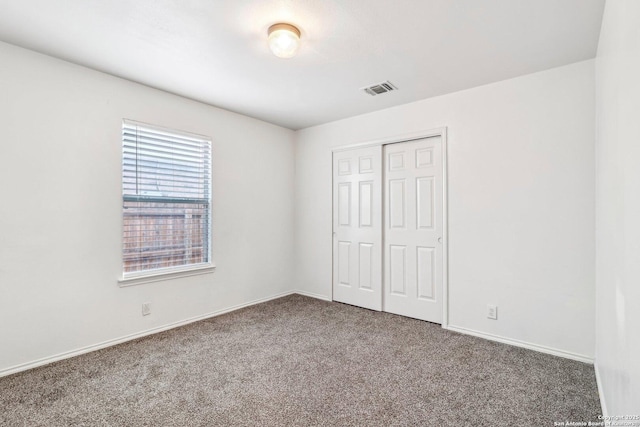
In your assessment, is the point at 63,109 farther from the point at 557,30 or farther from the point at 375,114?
the point at 557,30

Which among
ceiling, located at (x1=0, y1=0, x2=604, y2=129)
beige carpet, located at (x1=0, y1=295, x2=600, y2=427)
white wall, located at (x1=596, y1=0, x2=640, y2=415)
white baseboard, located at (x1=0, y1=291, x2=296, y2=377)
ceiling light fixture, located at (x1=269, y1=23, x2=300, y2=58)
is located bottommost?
beige carpet, located at (x1=0, y1=295, x2=600, y2=427)

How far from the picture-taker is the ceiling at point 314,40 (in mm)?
1873

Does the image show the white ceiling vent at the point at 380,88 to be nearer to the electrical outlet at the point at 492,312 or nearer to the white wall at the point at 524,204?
the white wall at the point at 524,204

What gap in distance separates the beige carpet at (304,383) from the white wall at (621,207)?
52 cm

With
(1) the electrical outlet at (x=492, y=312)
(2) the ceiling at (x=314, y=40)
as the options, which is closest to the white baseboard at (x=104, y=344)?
(2) the ceiling at (x=314, y=40)

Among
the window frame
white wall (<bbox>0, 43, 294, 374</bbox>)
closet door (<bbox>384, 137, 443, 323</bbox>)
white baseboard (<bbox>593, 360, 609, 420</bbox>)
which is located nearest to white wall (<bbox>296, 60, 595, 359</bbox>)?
closet door (<bbox>384, 137, 443, 323</bbox>)

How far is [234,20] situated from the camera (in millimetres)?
1984

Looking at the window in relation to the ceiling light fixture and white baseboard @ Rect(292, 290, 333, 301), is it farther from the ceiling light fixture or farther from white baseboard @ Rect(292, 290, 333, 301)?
the ceiling light fixture

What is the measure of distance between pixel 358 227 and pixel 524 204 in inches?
71.7

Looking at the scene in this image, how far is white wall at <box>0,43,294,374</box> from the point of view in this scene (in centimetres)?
228

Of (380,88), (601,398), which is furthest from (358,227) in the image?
(601,398)

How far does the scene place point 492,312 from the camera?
9.49 ft

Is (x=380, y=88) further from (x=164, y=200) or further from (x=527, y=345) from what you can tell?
(x=527, y=345)

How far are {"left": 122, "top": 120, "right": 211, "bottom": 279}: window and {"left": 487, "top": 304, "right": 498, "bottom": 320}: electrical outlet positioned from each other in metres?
2.96
